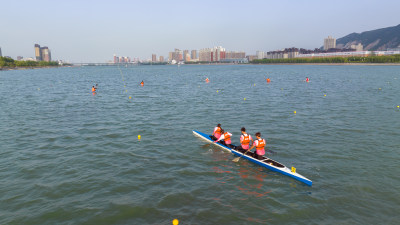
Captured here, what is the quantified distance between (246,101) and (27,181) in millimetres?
33142

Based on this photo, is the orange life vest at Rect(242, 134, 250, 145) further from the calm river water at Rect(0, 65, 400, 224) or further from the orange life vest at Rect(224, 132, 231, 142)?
the orange life vest at Rect(224, 132, 231, 142)

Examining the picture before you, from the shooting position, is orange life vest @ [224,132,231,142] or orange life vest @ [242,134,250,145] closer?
orange life vest @ [242,134,250,145]

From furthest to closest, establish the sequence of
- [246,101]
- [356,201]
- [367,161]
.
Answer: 1. [246,101]
2. [367,161]
3. [356,201]

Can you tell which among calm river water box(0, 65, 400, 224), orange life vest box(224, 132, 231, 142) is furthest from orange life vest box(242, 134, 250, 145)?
orange life vest box(224, 132, 231, 142)

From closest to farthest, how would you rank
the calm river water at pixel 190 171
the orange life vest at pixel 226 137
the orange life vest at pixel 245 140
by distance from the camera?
the calm river water at pixel 190 171 < the orange life vest at pixel 245 140 < the orange life vest at pixel 226 137

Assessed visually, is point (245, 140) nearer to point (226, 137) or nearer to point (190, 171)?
point (226, 137)

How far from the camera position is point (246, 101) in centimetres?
4219

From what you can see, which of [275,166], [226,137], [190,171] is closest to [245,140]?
[226,137]

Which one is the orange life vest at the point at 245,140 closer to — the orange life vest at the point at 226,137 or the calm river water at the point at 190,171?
the calm river water at the point at 190,171

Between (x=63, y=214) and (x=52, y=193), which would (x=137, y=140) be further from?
(x=63, y=214)

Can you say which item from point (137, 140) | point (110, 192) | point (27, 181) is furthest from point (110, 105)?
point (110, 192)

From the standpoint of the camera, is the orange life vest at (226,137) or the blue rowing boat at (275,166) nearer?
the blue rowing boat at (275,166)

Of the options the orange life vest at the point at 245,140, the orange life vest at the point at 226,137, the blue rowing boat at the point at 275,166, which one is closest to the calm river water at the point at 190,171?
the blue rowing boat at the point at 275,166

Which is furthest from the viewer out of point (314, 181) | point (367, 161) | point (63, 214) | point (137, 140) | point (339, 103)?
point (339, 103)
